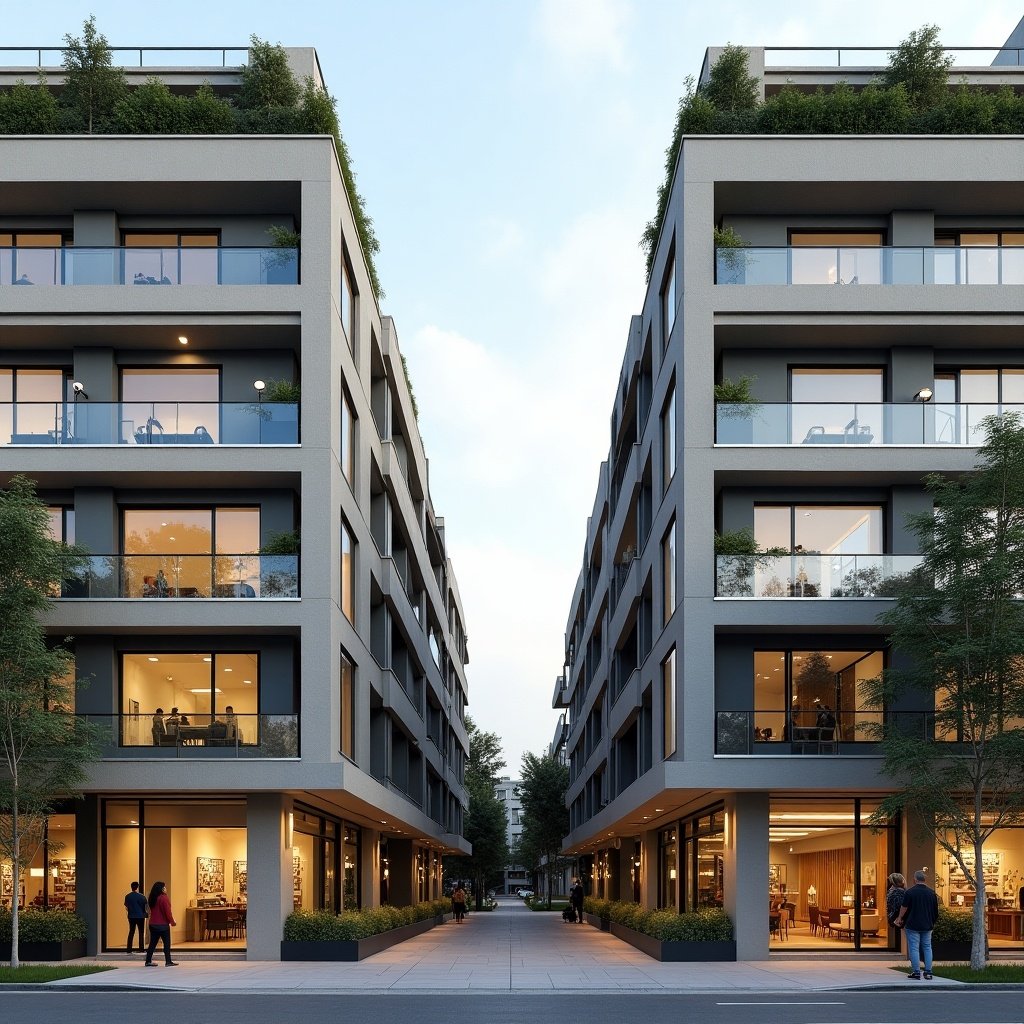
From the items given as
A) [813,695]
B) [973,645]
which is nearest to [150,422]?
[813,695]

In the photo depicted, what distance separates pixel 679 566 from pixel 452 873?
69.5 meters

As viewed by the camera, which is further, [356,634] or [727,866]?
[356,634]

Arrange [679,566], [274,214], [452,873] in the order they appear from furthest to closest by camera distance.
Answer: [452,873], [274,214], [679,566]

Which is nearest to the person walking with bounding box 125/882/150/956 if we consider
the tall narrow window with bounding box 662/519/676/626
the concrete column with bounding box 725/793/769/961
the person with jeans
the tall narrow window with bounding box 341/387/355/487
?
the tall narrow window with bounding box 341/387/355/487

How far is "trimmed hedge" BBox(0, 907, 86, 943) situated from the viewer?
79.8 feet

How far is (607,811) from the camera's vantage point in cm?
3962

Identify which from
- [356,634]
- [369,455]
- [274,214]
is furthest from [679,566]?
[274,214]

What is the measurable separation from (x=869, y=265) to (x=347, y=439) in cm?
1290

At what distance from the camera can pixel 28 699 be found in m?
22.2

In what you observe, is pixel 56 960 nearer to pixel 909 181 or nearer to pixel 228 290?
pixel 228 290

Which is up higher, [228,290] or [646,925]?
[228,290]

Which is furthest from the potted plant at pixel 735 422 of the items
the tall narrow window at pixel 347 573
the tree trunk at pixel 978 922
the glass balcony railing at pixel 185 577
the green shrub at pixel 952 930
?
the green shrub at pixel 952 930

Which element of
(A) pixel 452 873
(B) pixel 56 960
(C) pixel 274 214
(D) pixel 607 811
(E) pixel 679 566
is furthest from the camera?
(A) pixel 452 873

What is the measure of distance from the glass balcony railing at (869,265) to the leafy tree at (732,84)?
468 centimetres
